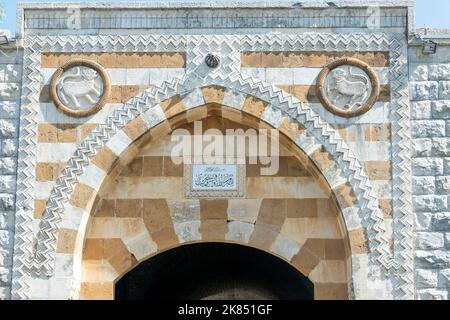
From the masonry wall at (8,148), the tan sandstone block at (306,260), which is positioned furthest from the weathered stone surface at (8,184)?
the tan sandstone block at (306,260)

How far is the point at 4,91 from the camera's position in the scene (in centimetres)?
1502

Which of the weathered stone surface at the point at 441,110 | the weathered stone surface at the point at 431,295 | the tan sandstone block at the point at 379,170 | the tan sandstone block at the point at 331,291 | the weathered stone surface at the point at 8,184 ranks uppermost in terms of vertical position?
the weathered stone surface at the point at 441,110

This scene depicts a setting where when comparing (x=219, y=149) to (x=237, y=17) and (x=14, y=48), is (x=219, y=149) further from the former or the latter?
(x=14, y=48)

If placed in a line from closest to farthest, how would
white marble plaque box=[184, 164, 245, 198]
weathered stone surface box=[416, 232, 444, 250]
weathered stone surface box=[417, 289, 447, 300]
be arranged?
weathered stone surface box=[417, 289, 447, 300] → weathered stone surface box=[416, 232, 444, 250] → white marble plaque box=[184, 164, 245, 198]

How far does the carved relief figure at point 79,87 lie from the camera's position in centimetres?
1493

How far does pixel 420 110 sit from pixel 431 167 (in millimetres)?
741

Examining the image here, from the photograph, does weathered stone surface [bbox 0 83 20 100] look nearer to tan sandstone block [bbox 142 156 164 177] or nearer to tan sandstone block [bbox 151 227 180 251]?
tan sandstone block [bbox 142 156 164 177]

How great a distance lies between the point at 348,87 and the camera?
14812mm

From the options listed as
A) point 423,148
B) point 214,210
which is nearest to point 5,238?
point 214,210

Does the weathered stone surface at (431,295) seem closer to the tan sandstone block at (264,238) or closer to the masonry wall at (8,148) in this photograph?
the tan sandstone block at (264,238)

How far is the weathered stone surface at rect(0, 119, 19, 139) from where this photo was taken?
14891 mm

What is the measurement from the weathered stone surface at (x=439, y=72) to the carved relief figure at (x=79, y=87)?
4.20 meters

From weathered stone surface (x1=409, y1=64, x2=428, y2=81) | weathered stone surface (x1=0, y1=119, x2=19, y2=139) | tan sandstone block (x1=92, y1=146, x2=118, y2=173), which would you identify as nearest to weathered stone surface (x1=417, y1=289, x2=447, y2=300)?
weathered stone surface (x1=409, y1=64, x2=428, y2=81)

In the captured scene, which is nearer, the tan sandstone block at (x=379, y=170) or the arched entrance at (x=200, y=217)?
the tan sandstone block at (x=379, y=170)
